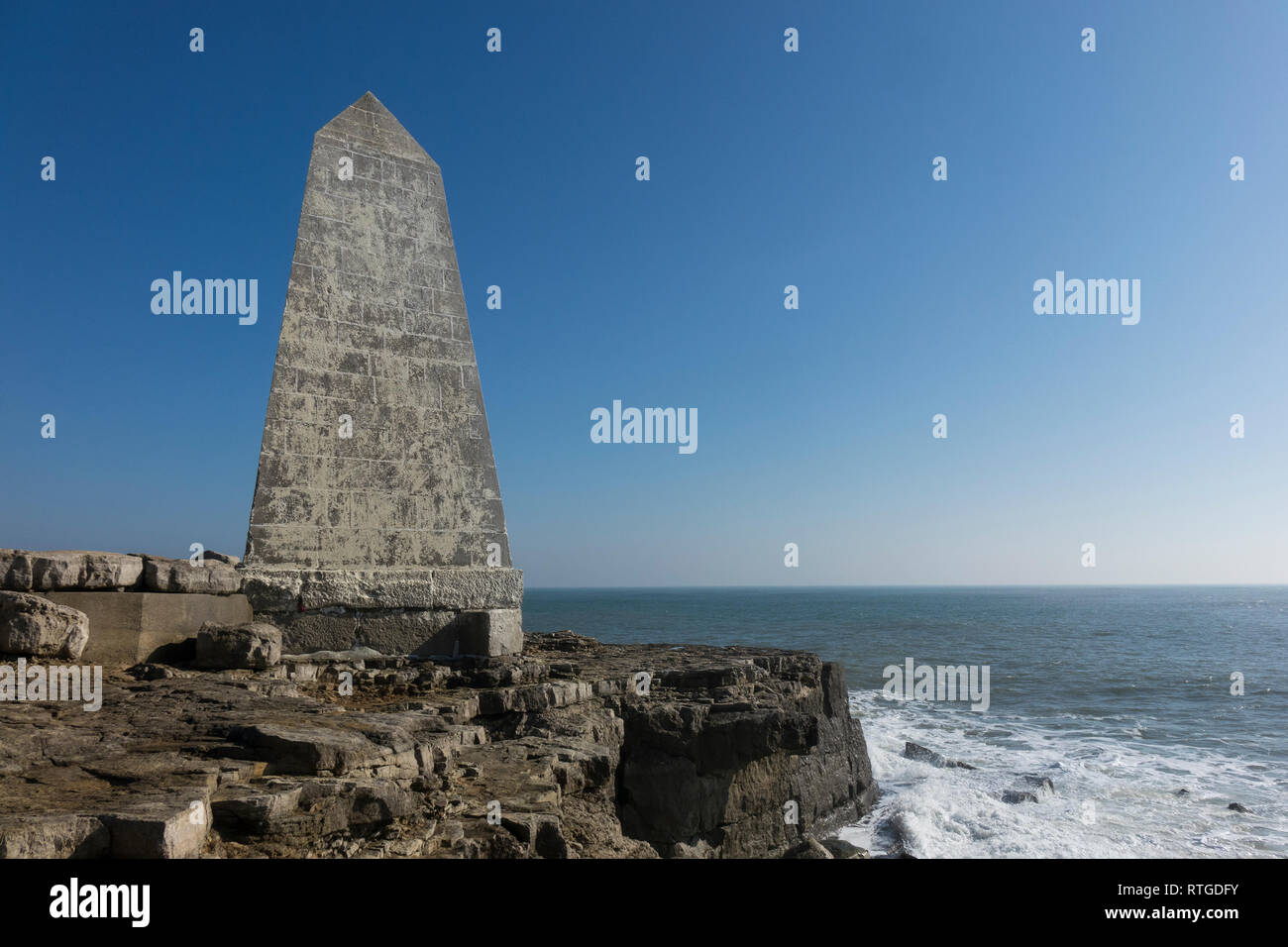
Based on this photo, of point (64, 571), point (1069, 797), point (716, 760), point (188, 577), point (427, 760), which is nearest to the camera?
point (427, 760)

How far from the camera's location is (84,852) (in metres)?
3.00

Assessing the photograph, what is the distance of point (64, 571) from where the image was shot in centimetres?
623

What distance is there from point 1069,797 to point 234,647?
14.6m

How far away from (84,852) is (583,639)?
8702mm

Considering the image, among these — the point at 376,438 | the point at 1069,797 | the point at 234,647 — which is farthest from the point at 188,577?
the point at 1069,797

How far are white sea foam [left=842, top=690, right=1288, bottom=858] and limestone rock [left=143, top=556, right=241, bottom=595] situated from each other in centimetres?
927

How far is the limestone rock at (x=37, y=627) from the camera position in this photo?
5621 mm

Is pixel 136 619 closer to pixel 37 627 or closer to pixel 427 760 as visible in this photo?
pixel 37 627

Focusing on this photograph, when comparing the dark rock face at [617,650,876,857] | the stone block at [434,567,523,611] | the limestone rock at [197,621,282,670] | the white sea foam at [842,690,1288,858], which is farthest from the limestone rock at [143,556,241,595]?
the white sea foam at [842,690,1288,858]

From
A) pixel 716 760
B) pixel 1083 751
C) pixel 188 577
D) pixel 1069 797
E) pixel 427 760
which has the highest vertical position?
pixel 188 577

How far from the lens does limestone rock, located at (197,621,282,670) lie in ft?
21.8

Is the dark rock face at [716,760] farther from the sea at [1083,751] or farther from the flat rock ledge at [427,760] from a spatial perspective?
the sea at [1083,751]
